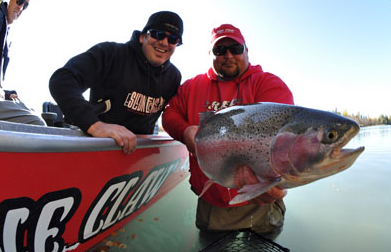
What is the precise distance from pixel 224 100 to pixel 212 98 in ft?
0.49

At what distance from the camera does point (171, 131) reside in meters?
2.52

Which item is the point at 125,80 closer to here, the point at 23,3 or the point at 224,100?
the point at 224,100

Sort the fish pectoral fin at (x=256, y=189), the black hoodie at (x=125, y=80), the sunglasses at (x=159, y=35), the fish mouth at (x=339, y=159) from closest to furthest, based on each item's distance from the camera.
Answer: the fish mouth at (x=339, y=159) < the fish pectoral fin at (x=256, y=189) < the black hoodie at (x=125, y=80) < the sunglasses at (x=159, y=35)

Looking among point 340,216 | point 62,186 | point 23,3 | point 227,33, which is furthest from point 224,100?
point 23,3

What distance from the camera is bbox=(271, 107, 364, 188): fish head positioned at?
109cm

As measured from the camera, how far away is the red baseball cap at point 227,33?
259 centimetres

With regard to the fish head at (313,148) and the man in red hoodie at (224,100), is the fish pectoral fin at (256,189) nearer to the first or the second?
the fish head at (313,148)

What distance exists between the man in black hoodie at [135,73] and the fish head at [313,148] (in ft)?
5.41

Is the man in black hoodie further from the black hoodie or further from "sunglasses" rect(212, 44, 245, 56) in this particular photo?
"sunglasses" rect(212, 44, 245, 56)

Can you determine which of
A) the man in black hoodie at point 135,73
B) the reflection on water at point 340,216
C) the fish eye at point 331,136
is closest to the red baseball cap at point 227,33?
the man in black hoodie at point 135,73

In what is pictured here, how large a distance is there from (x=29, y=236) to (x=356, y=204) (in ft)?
13.9

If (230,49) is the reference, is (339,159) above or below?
below

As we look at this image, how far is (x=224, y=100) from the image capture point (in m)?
2.63

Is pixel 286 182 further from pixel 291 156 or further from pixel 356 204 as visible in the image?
pixel 356 204
